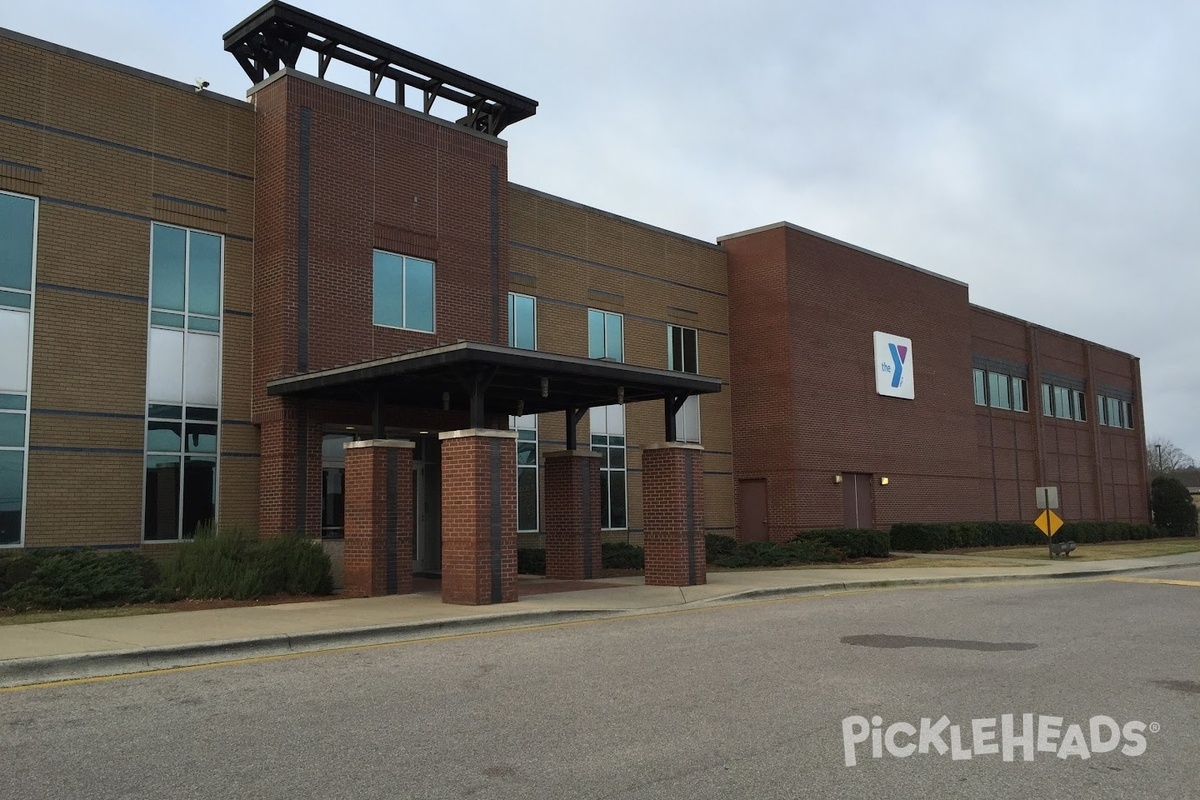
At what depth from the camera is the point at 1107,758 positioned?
6520mm

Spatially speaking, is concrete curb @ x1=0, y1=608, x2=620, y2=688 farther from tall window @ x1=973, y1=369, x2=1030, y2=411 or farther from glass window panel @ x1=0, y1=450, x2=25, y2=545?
tall window @ x1=973, y1=369, x2=1030, y2=411

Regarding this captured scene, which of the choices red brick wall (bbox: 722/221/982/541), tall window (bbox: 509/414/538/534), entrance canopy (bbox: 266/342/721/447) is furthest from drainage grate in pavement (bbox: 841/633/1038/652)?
red brick wall (bbox: 722/221/982/541)

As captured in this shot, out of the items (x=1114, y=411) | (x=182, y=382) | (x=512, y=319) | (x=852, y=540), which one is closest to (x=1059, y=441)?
(x=1114, y=411)

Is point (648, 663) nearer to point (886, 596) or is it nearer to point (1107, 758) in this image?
point (1107, 758)

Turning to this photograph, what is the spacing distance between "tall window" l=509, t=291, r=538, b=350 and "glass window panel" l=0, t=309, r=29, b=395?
11.1 metres

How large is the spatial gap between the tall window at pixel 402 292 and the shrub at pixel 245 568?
5.41m

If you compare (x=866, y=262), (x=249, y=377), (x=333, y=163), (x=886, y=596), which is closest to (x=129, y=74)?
(x=333, y=163)

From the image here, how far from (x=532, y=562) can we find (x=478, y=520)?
775 centimetres

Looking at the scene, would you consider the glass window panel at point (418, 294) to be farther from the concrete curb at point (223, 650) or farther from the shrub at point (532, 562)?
the concrete curb at point (223, 650)

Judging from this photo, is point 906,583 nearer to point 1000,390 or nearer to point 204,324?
point 204,324

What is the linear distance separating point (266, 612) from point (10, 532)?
5356 millimetres

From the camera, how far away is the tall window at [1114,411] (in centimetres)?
5309

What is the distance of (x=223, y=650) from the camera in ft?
36.0

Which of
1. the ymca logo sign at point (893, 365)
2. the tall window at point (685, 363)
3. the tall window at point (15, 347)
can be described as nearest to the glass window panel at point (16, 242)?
the tall window at point (15, 347)
